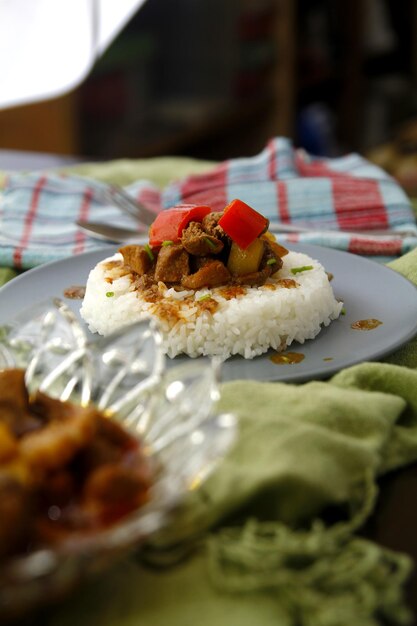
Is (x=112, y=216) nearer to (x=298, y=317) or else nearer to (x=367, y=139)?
(x=298, y=317)

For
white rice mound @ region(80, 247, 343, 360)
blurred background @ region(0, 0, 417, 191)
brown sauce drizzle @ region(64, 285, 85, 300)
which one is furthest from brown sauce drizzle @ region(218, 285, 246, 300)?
blurred background @ region(0, 0, 417, 191)

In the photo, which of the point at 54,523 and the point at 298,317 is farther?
the point at 298,317

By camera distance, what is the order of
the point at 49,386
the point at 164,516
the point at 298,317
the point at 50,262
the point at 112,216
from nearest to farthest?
the point at 164,516, the point at 49,386, the point at 298,317, the point at 50,262, the point at 112,216

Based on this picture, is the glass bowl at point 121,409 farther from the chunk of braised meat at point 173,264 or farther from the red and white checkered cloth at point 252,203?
the red and white checkered cloth at point 252,203

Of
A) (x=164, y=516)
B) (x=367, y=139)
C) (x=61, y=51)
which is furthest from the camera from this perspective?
(x=367, y=139)

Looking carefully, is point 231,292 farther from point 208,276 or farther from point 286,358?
point 286,358

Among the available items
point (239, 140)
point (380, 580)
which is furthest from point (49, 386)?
point (239, 140)

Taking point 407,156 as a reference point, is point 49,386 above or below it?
above
